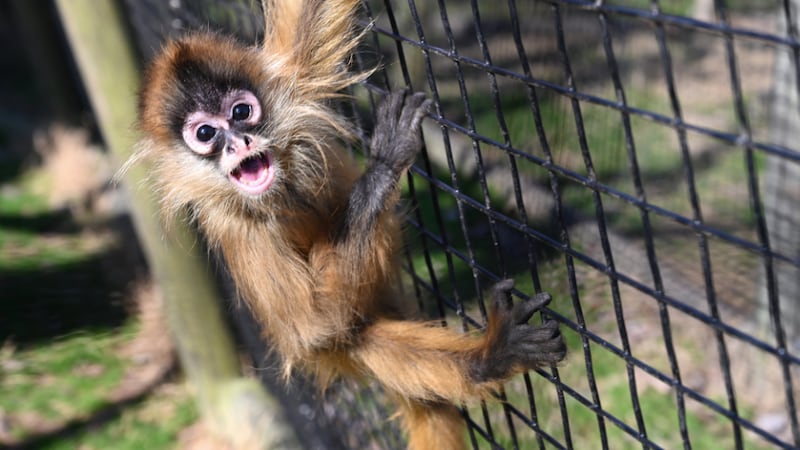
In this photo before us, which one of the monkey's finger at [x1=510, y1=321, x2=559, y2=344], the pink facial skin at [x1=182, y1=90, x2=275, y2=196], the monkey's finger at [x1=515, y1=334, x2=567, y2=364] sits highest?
the pink facial skin at [x1=182, y1=90, x2=275, y2=196]

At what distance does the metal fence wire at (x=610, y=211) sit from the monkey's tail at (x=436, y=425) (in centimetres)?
7

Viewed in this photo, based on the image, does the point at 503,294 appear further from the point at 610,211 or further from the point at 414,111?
the point at 610,211

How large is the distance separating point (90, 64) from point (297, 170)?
2.01 m

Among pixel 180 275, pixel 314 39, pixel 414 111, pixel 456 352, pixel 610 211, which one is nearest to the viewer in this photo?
pixel 414 111

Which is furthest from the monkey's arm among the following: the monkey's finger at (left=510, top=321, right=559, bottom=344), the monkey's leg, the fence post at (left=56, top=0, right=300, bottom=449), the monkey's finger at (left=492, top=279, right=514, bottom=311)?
the fence post at (left=56, top=0, right=300, bottom=449)

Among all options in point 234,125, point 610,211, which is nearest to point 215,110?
point 234,125

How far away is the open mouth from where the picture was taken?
263 centimetres

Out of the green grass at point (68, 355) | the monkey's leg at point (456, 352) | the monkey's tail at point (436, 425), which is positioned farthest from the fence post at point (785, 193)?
the green grass at point (68, 355)

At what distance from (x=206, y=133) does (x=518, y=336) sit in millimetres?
1110

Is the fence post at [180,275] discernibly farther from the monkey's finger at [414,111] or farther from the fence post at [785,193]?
the fence post at [785,193]

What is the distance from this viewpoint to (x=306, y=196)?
280cm

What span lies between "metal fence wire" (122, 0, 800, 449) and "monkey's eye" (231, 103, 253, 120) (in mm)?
328

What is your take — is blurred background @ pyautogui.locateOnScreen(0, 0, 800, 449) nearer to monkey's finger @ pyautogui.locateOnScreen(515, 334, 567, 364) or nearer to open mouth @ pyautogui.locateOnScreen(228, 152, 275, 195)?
monkey's finger @ pyautogui.locateOnScreen(515, 334, 567, 364)

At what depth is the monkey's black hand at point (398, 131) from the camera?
7.97 ft
